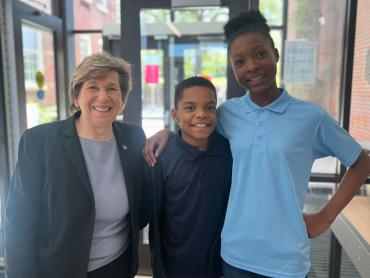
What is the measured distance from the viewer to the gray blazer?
128 cm

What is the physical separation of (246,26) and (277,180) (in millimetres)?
564

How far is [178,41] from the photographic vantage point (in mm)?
4043

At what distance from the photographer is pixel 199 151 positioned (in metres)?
1.46

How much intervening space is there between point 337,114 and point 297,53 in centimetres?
58

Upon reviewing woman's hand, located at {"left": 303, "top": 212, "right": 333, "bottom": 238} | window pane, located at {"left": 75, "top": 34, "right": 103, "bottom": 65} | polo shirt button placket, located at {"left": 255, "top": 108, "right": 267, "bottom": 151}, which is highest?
window pane, located at {"left": 75, "top": 34, "right": 103, "bottom": 65}

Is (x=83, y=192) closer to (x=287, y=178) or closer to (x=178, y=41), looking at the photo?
(x=287, y=178)

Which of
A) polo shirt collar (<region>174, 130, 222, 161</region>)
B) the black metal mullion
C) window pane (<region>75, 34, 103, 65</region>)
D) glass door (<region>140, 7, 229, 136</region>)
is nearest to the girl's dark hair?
polo shirt collar (<region>174, 130, 222, 161</region>)

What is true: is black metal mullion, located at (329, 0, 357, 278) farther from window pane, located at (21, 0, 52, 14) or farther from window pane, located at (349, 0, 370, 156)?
window pane, located at (21, 0, 52, 14)

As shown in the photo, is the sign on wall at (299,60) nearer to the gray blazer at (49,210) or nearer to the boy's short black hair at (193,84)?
the boy's short black hair at (193,84)

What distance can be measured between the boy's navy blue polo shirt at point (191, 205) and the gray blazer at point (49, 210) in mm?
310

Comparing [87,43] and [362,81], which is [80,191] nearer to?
[362,81]

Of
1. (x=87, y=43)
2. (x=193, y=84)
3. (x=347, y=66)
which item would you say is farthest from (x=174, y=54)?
(x=193, y=84)

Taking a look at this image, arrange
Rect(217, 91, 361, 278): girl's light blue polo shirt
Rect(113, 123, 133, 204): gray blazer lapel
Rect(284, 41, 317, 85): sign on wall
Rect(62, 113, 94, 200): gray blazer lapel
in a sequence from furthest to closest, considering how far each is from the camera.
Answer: Rect(284, 41, 317, 85): sign on wall → Rect(113, 123, 133, 204): gray blazer lapel → Rect(62, 113, 94, 200): gray blazer lapel → Rect(217, 91, 361, 278): girl's light blue polo shirt

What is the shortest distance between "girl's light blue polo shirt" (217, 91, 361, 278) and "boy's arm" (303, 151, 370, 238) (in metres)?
0.05
